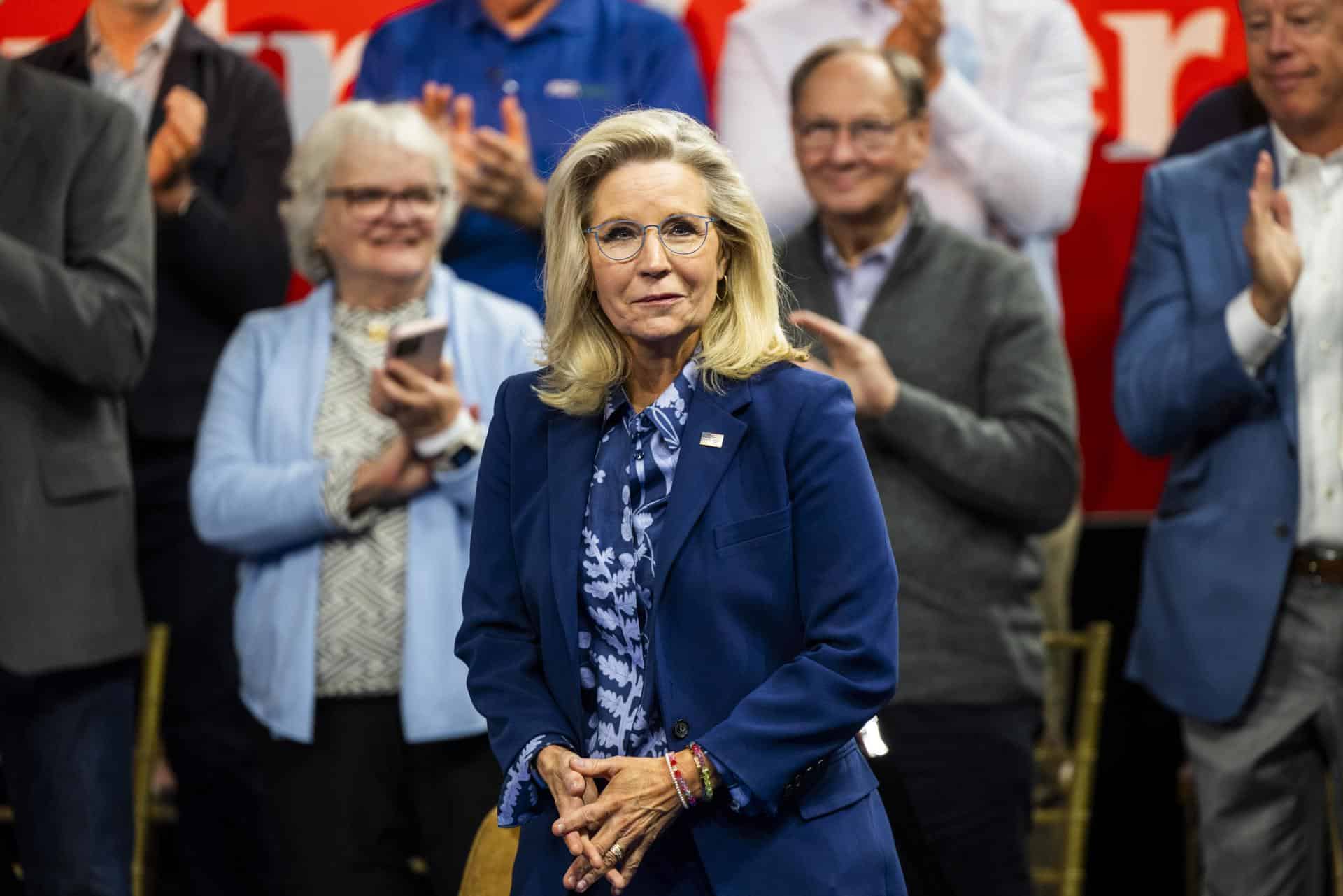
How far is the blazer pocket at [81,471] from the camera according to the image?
3.02 metres

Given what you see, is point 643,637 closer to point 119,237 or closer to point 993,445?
point 993,445

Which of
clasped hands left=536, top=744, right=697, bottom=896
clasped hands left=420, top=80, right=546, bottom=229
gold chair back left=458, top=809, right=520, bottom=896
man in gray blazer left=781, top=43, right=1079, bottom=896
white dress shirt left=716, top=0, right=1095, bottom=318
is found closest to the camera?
clasped hands left=536, top=744, right=697, bottom=896

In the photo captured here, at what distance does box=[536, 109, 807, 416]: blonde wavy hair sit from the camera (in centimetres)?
196

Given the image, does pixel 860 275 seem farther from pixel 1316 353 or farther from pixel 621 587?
pixel 621 587

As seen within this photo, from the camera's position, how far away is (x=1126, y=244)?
4.20 meters

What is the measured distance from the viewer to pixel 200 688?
3.63 m

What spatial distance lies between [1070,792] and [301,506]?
1.86 meters

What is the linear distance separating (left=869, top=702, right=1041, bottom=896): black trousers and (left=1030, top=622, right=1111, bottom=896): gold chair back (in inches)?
16.7

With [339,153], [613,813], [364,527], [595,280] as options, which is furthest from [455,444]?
[613,813]

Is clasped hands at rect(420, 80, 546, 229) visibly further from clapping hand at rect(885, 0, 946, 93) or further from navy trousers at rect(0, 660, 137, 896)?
navy trousers at rect(0, 660, 137, 896)

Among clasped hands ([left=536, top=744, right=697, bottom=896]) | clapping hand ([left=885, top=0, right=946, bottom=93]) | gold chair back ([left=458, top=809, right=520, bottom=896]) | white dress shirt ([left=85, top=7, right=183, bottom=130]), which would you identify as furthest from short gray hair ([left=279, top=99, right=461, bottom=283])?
clasped hands ([left=536, top=744, right=697, bottom=896])

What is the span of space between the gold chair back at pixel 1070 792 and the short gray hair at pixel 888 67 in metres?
1.23

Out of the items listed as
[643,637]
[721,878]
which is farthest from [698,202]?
[721,878]

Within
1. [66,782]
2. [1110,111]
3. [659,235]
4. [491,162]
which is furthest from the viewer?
[1110,111]
